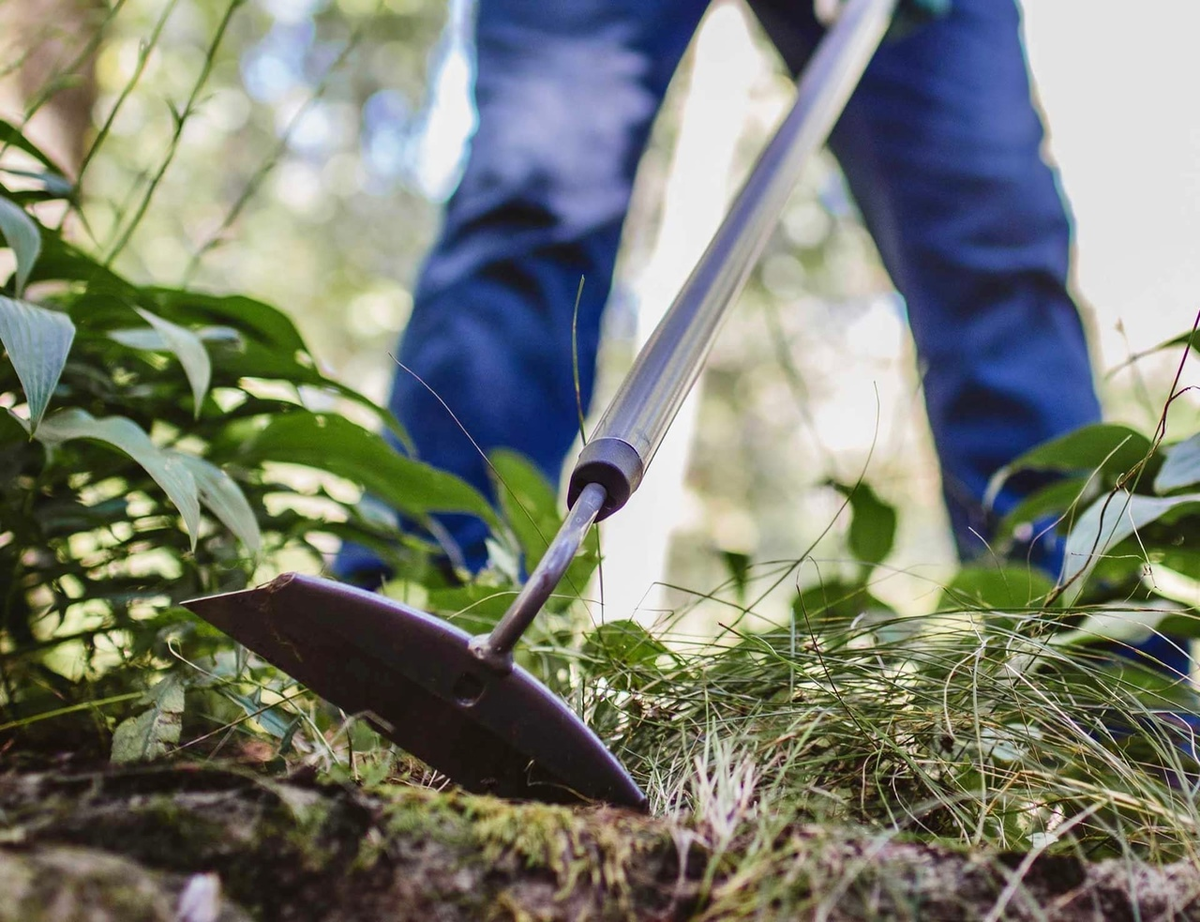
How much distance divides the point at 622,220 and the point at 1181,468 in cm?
89

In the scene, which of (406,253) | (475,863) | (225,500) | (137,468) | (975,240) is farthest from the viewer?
(406,253)

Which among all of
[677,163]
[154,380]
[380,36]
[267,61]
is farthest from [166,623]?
[267,61]

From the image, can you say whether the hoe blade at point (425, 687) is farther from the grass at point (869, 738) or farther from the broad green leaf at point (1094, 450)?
the broad green leaf at point (1094, 450)

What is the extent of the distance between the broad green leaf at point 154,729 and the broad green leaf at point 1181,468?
0.62 meters

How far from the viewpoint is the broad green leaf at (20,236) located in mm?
592

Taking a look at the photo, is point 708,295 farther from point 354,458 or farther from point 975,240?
point 975,240

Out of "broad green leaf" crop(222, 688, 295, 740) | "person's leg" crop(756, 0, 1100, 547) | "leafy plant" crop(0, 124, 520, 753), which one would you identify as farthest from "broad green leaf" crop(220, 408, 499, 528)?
"person's leg" crop(756, 0, 1100, 547)

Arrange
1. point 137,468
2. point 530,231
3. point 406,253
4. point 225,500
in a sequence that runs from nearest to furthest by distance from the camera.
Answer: point 225,500
point 137,468
point 530,231
point 406,253

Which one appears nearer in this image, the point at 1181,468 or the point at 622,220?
the point at 1181,468

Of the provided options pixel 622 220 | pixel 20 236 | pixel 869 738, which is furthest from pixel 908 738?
pixel 622 220

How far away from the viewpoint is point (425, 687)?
433 mm

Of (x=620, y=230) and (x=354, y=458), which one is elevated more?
(x=620, y=230)

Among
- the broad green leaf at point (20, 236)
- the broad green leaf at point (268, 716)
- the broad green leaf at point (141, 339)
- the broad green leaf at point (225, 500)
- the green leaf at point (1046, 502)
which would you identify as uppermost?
the broad green leaf at point (20, 236)

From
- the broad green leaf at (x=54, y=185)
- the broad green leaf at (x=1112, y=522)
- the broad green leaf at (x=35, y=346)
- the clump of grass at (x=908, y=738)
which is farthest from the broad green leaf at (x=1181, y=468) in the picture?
the broad green leaf at (x=54, y=185)
